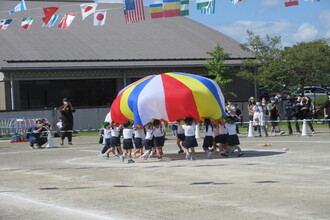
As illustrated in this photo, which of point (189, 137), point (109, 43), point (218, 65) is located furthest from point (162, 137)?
point (109, 43)

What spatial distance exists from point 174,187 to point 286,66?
99.3 ft

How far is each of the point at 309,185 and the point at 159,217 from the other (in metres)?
3.88

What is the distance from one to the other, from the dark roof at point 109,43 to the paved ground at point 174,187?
1915 centimetres

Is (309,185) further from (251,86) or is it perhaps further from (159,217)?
(251,86)

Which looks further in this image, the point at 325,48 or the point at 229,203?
the point at 325,48

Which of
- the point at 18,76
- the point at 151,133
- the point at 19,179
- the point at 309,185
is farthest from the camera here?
the point at 18,76

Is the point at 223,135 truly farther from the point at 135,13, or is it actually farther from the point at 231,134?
the point at 135,13

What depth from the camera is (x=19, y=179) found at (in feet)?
47.5

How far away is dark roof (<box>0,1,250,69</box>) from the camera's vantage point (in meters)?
38.4

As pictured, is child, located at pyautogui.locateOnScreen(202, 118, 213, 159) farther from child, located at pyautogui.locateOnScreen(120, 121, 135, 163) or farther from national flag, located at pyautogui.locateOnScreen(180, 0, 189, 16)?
national flag, located at pyautogui.locateOnScreen(180, 0, 189, 16)

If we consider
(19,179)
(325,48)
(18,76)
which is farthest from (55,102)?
(19,179)

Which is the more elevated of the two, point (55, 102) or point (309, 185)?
point (55, 102)

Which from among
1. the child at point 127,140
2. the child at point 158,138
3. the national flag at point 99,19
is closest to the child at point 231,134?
the child at point 158,138

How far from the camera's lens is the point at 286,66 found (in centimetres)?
4091
